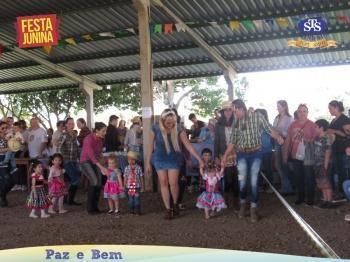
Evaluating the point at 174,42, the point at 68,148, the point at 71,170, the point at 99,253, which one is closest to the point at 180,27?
the point at 174,42

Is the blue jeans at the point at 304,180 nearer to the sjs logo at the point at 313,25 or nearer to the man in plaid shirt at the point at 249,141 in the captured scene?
the man in plaid shirt at the point at 249,141

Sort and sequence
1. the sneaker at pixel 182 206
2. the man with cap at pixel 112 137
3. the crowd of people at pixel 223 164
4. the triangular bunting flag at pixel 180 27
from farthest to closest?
the triangular bunting flag at pixel 180 27, the man with cap at pixel 112 137, the sneaker at pixel 182 206, the crowd of people at pixel 223 164

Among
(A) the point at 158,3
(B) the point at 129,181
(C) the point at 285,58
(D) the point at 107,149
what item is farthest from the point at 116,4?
(C) the point at 285,58

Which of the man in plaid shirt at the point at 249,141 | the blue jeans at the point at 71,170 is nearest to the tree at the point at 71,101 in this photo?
the blue jeans at the point at 71,170

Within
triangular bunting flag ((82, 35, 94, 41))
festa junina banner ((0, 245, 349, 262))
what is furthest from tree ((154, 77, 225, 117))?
festa junina banner ((0, 245, 349, 262))

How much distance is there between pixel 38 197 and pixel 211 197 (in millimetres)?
2893

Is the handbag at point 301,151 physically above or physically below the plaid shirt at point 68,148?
below

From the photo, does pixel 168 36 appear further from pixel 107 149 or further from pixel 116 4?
pixel 107 149

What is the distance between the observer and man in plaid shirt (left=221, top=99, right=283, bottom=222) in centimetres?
657

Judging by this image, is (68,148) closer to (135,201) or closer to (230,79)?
(135,201)

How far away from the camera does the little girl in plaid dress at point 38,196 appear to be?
300 inches

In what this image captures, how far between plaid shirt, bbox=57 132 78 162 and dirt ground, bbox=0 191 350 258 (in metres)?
1.20

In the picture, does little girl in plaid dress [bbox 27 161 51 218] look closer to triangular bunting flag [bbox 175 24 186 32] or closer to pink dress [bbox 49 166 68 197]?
pink dress [bbox 49 166 68 197]

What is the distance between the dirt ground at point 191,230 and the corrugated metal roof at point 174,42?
529 centimetres
